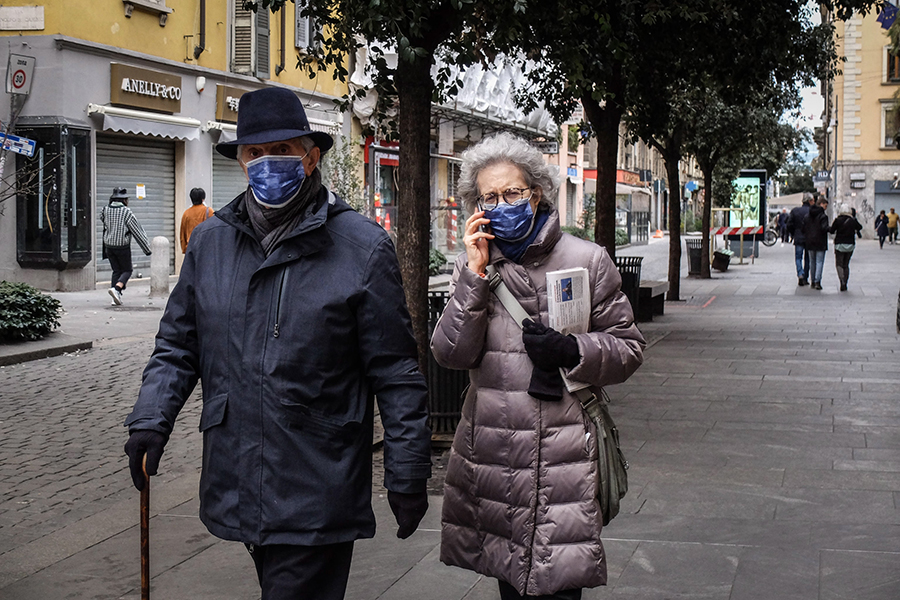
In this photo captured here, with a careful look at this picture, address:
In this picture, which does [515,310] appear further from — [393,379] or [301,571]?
[301,571]

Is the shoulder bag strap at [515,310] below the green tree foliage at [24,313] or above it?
above

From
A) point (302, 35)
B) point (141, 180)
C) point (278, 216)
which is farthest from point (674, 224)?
point (278, 216)

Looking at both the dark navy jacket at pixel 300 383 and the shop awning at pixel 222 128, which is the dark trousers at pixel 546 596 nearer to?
the dark navy jacket at pixel 300 383

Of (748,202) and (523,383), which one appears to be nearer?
(523,383)

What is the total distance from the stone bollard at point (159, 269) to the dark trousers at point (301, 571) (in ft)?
53.4

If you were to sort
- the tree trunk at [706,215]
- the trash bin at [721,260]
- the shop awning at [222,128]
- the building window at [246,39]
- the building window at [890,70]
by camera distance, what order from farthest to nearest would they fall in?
the building window at [890,70] < the trash bin at [721,260] < the tree trunk at [706,215] < the building window at [246,39] < the shop awning at [222,128]

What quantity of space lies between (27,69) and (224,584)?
12.3m

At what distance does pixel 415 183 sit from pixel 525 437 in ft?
13.3

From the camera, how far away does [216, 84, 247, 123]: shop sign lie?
23297 millimetres

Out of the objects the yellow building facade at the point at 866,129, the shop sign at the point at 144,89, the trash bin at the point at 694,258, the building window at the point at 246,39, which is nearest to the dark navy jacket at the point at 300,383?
the shop sign at the point at 144,89

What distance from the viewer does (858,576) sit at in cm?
472

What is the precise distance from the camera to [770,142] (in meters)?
27.4

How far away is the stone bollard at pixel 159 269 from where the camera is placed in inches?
738

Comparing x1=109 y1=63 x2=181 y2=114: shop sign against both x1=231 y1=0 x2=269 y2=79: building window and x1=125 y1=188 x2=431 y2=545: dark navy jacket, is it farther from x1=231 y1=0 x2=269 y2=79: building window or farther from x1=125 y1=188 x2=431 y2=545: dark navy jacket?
x1=125 y1=188 x2=431 y2=545: dark navy jacket
